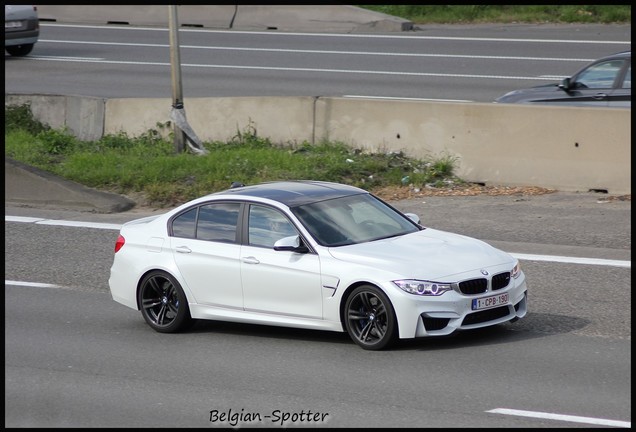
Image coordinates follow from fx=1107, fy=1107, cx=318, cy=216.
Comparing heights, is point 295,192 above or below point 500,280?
above

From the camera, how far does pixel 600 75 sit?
17594mm

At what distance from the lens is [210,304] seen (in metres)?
10.3

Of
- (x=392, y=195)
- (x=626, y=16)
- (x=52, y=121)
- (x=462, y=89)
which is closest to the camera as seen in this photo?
(x=392, y=195)

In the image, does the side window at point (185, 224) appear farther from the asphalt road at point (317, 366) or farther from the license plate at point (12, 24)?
the license plate at point (12, 24)

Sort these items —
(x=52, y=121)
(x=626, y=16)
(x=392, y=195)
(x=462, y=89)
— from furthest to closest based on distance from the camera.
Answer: (x=626, y=16), (x=462, y=89), (x=52, y=121), (x=392, y=195)

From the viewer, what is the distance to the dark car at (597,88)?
56.4ft

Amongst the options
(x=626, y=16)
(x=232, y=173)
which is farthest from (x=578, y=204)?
(x=626, y=16)

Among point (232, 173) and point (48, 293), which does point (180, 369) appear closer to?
point (48, 293)

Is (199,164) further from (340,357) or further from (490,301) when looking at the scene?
(490,301)

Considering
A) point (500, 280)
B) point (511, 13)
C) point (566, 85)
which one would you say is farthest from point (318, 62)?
point (500, 280)

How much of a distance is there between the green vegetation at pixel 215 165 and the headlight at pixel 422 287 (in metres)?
7.61

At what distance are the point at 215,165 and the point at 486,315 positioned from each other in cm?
885

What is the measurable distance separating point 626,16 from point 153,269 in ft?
75.6

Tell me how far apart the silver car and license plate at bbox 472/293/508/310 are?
21893mm
